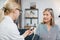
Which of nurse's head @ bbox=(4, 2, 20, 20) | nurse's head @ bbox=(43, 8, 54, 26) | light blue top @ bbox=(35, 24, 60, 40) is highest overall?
nurse's head @ bbox=(4, 2, 20, 20)

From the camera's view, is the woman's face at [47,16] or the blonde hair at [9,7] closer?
the blonde hair at [9,7]

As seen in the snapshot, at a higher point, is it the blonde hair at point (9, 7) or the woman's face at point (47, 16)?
the blonde hair at point (9, 7)

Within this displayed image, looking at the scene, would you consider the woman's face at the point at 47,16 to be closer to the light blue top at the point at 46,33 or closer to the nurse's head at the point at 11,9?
the light blue top at the point at 46,33

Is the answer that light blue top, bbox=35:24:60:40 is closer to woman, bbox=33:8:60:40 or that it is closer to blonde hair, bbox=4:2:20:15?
woman, bbox=33:8:60:40

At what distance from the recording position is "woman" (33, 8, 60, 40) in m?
2.70

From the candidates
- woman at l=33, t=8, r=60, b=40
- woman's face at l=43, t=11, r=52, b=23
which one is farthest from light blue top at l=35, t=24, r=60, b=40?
woman's face at l=43, t=11, r=52, b=23

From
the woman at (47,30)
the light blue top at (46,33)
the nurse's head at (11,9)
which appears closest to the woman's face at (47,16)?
the woman at (47,30)

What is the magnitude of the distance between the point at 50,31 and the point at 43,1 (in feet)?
7.36

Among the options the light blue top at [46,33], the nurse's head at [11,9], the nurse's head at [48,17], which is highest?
the nurse's head at [11,9]

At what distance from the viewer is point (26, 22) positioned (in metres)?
4.97

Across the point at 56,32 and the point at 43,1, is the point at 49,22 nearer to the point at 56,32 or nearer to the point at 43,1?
the point at 56,32

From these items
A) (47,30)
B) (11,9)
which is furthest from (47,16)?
(11,9)

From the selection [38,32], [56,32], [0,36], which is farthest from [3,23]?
[56,32]

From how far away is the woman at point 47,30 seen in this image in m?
2.70
